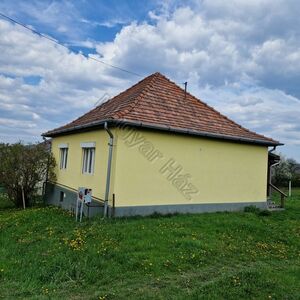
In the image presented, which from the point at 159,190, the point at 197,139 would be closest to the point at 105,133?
the point at 159,190

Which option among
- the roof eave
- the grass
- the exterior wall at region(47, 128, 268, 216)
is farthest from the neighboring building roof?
the grass

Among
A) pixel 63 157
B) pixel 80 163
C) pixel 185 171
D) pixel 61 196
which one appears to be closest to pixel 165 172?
pixel 185 171

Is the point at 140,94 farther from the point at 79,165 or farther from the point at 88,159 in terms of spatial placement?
the point at 79,165

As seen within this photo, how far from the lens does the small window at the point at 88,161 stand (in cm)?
1198

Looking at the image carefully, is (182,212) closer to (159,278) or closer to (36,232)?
(36,232)

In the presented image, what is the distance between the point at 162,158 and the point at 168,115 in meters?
1.62

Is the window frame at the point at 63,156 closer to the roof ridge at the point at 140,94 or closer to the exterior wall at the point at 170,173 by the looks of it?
the exterior wall at the point at 170,173

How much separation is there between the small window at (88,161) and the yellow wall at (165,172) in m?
0.24

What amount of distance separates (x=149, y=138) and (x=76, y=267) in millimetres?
5319

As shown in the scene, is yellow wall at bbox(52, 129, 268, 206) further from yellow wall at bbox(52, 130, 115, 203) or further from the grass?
the grass

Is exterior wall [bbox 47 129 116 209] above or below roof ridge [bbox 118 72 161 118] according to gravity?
below

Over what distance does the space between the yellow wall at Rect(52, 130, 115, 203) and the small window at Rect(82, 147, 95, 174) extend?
0.50ft

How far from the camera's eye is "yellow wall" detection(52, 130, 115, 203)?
35.6ft

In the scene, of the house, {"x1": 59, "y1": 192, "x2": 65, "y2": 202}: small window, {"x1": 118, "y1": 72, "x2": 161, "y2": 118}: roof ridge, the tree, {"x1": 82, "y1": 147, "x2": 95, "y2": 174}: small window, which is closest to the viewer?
the house
